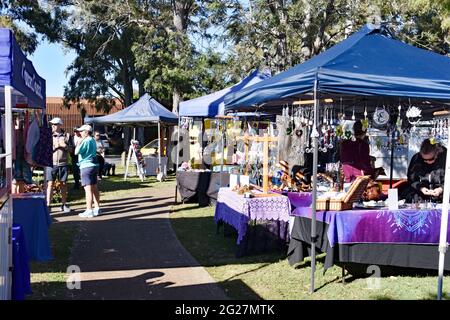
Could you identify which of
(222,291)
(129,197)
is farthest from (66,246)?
(129,197)

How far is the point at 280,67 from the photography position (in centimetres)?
1441

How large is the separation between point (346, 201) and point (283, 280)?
1.06 m

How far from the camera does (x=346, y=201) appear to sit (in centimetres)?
553

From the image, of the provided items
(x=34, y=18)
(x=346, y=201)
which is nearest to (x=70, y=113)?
(x=34, y=18)

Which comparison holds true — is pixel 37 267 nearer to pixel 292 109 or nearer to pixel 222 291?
pixel 222 291

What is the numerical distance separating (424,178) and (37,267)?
4654 mm

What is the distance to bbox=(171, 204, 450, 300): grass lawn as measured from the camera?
5117mm

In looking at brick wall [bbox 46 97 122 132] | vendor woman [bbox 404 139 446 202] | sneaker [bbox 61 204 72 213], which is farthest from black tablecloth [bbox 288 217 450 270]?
brick wall [bbox 46 97 122 132]

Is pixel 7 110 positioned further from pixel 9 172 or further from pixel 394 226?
pixel 394 226

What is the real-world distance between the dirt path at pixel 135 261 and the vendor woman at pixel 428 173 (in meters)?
2.69

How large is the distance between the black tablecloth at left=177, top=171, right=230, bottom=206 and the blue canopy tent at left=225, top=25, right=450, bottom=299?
15.4 feet

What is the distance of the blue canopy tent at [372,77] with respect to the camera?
516 cm

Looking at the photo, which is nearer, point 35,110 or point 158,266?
point 158,266

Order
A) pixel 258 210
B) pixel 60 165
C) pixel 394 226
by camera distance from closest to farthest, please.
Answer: pixel 394 226 < pixel 258 210 < pixel 60 165
